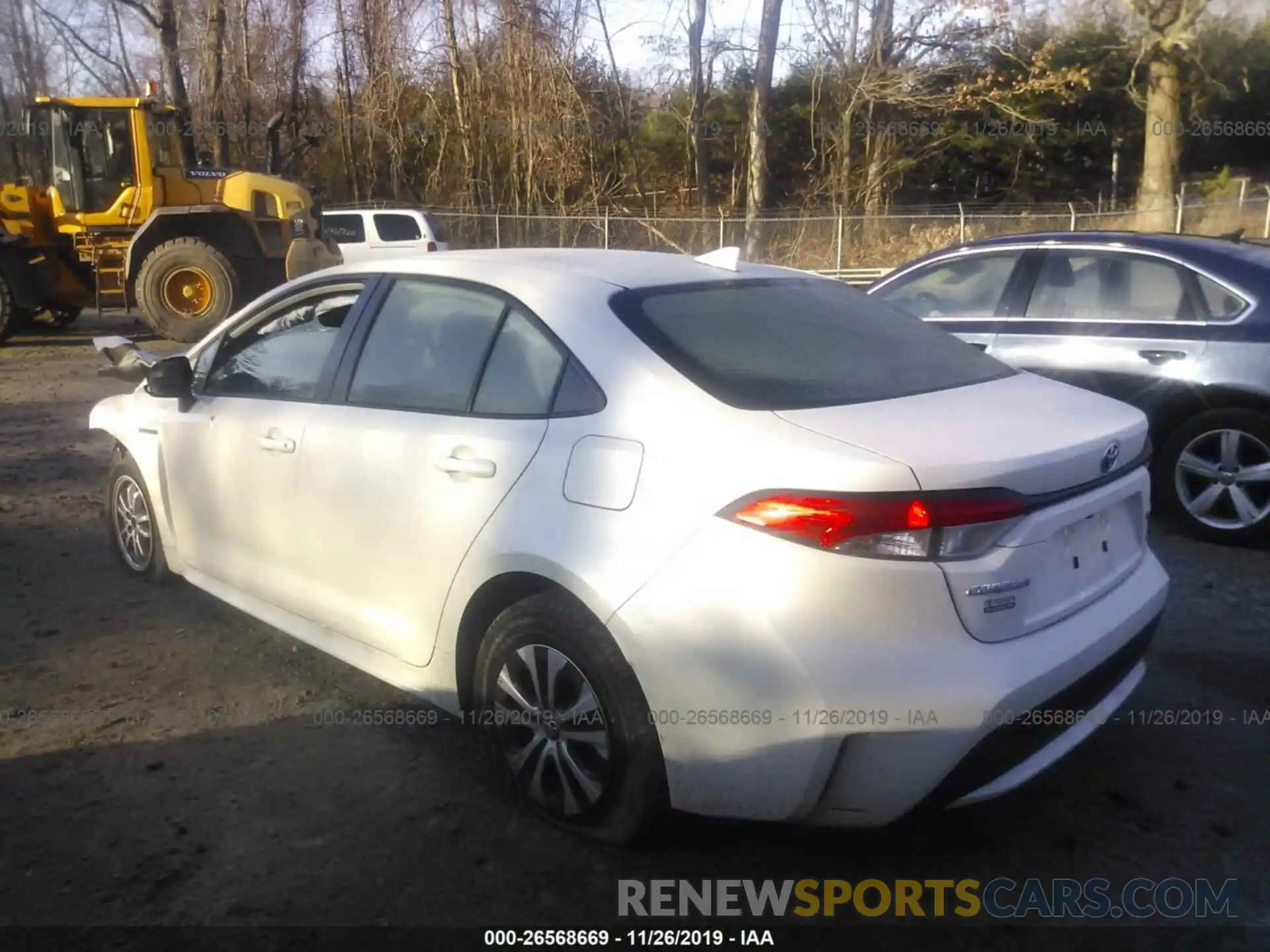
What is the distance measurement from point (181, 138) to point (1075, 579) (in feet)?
52.0

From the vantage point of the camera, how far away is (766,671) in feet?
8.36

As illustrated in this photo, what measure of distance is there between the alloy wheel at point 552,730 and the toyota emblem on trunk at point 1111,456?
4.82 ft

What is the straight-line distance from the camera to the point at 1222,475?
5.62 meters

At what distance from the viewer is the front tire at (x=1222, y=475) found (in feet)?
18.0

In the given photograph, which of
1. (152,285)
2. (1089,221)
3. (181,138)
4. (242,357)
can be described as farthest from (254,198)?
(1089,221)

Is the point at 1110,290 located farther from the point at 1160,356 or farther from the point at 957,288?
the point at 957,288

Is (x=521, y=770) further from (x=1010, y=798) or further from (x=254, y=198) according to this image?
(x=254, y=198)

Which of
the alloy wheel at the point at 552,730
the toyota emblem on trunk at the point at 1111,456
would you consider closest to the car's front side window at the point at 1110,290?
the toyota emblem on trunk at the point at 1111,456

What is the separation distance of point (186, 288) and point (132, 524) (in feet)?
35.5

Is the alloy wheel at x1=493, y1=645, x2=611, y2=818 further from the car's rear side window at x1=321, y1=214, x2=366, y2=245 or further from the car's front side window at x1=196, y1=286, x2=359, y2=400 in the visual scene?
the car's rear side window at x1=321, y1=214, x2=366, y2=245

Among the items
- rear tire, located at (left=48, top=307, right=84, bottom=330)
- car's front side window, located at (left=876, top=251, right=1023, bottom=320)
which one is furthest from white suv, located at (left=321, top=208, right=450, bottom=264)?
car's front side window, located at (left=876, top=251, right=1023, bottom=320)

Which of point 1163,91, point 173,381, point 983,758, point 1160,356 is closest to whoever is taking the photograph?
point 983,758

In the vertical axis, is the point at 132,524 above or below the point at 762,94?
below

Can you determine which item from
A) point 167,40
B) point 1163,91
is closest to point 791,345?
point 1163,91
